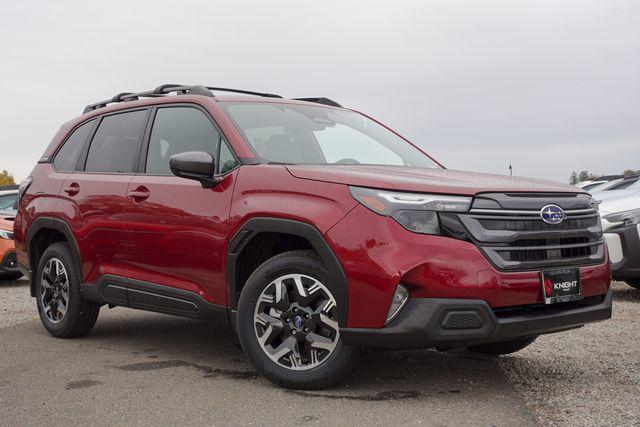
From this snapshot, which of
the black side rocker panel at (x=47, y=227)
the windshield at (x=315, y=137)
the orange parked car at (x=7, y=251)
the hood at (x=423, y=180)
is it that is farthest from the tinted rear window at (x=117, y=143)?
the orange parked car at (x=7, y=251)

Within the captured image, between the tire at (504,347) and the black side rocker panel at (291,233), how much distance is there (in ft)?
5.15

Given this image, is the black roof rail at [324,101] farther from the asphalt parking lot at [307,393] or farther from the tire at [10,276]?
the tire at [10,276]

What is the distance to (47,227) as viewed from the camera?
6.46m

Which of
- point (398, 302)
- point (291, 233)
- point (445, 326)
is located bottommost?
point (445, 326)

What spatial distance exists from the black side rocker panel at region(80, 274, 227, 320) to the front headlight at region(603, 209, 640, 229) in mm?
5241

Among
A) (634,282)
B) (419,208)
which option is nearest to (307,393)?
(419,208)

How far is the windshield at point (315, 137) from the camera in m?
5.00

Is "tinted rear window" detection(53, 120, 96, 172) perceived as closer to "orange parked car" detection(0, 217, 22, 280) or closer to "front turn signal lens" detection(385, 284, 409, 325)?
"front turn signal lens" detection(385, 284, 409, 325)

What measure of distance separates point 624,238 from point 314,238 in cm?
521

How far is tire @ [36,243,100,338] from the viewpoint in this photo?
20.2ft

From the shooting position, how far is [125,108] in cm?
615

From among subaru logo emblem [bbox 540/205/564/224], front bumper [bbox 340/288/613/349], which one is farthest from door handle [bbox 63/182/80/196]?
subaru logo emblem [bbox 540/205/564/224]

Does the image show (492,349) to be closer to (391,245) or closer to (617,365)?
(617,365)

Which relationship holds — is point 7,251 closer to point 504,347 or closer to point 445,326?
point 504,347
